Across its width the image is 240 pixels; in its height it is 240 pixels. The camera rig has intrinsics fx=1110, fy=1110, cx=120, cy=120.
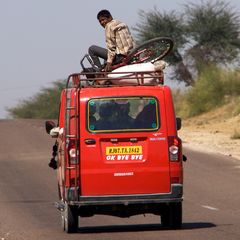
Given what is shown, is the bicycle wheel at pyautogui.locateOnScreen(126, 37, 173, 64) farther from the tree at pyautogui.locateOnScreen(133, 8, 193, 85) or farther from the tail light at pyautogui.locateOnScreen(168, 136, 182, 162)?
the tree at pyautogui.locateOnScreen(133, 8, 193, 85)

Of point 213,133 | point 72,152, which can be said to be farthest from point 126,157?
point 213,133

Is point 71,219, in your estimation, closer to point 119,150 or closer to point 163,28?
point 119,150

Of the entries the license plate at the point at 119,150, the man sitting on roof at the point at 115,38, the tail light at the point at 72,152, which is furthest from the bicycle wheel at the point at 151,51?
the tail light at the point at 72,152

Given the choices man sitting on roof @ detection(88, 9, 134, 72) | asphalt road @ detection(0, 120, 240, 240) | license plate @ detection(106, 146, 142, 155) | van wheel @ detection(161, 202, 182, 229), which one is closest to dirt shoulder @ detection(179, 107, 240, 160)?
asphalt road @ detection(0, 120, 240, 240)

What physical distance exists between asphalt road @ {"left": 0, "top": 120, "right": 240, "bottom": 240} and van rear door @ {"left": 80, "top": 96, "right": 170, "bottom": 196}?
694 mm

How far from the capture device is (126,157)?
15758 millimetres

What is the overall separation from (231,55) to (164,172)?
1881 inches

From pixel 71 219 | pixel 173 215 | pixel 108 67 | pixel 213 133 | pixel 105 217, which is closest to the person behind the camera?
pixel 71 219

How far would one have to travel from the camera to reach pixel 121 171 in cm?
1573

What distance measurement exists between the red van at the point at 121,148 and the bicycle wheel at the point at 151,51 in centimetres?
143

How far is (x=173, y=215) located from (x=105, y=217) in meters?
3.43

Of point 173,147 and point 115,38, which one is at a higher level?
point 115,38

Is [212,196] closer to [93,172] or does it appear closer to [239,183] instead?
[239,183]

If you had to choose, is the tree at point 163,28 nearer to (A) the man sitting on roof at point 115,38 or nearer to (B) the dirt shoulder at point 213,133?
(B) the dirt shoulder at point 213,133
